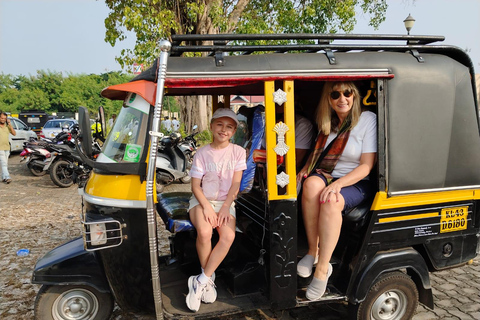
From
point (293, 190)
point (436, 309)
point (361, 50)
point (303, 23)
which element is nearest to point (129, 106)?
point (293, 190)

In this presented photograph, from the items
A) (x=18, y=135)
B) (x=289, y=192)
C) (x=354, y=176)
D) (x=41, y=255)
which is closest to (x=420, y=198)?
(x=354, y=176)

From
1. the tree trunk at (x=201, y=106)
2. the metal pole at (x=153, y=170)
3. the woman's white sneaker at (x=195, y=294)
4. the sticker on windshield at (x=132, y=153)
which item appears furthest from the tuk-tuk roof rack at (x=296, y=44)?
the tree trunk at (x=201, y=106)

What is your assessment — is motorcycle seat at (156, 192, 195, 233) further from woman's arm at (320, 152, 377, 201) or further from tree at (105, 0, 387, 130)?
tree at (105, 0, 387, 130)

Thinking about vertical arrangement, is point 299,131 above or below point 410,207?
above

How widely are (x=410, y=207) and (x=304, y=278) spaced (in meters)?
1.10

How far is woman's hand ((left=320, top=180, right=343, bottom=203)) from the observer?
2.77 m

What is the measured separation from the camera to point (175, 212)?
11.3 ft

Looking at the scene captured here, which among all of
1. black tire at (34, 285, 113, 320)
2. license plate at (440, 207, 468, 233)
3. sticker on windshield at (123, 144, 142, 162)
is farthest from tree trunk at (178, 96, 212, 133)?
license plate at (440, 207, 468, 233)

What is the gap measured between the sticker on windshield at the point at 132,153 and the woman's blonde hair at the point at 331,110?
1601mm

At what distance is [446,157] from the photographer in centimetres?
300

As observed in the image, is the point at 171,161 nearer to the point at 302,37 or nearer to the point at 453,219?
the point at 302,37

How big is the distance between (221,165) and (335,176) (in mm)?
1009

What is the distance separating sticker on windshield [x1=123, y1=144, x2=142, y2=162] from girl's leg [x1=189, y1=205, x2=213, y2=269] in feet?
2.22

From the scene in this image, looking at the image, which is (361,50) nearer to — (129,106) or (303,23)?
(129,106)
